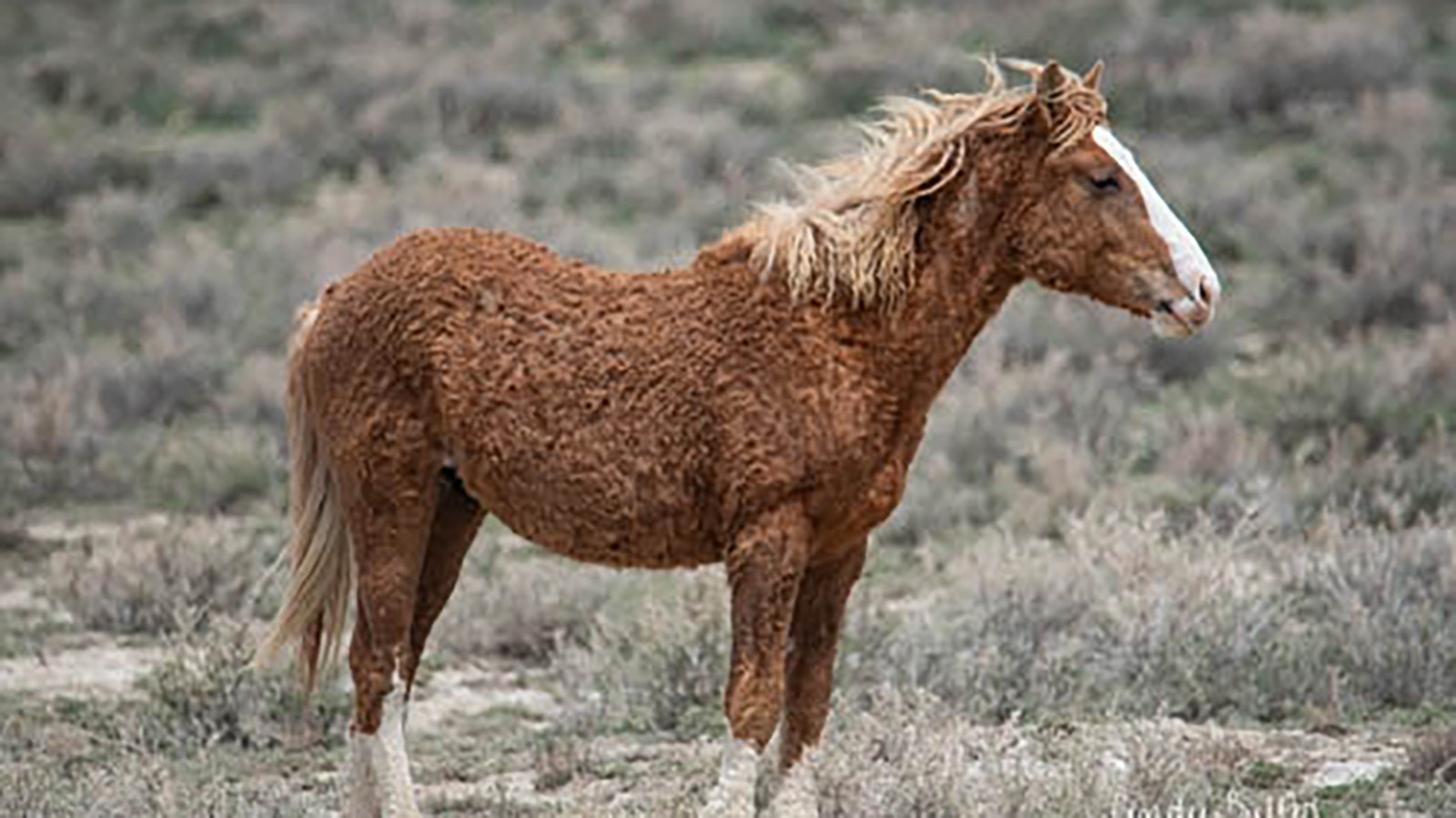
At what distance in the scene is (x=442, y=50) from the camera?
2380cm

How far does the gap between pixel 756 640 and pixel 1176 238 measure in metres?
1.47

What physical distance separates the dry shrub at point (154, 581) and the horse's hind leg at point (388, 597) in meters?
3.20

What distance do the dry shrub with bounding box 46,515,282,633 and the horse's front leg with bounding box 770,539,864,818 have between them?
386cm

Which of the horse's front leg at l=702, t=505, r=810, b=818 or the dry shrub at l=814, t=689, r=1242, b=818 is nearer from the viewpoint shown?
the horse's front leg at l=702, t=505, r=810, b=818

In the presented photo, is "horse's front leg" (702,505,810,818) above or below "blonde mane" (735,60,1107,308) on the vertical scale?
below

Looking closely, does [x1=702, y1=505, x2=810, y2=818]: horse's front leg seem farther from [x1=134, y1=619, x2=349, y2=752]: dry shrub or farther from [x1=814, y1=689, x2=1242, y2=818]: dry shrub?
[x1=134, y1=619, x2=349, y2=752]: dry shrub

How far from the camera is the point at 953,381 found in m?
13.5

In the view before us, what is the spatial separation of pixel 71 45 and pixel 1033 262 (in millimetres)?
20796

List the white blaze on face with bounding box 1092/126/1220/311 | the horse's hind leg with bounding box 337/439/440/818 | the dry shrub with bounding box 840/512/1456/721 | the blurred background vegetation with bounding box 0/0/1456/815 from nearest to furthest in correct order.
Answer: the white blaze on face with bounding box 1092/126/1220/311
the horse's hind leg with bounding box 337/439/440/818
the dry shrub with bounding box 840/512/1456/721
the blurred background vegetation with bounding box 0/0/1456/815

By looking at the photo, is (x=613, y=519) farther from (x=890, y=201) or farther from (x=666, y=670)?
(x=666, y=670)

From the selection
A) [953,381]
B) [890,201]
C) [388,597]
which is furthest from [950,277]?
[953,381]

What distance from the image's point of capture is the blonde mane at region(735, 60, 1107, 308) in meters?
5.56

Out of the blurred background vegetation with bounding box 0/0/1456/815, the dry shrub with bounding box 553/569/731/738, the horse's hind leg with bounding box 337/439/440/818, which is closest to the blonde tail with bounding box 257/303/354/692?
the horse's hind leg with bounding box 337/439/440/818

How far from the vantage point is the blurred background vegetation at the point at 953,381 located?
8.39 metres
